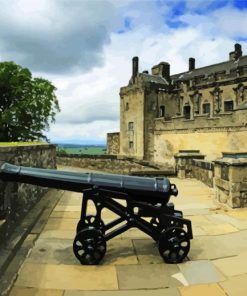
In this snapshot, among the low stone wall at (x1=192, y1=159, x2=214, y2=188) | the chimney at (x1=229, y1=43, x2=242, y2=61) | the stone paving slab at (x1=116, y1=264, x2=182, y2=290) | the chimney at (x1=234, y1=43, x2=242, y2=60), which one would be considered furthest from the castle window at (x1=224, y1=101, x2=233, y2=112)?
the stone paving slab at (x1=116, y1=264, x2=182, y2=290)

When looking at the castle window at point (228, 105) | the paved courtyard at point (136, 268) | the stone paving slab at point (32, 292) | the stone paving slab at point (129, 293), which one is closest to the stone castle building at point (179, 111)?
the castle window at point (228, 105)

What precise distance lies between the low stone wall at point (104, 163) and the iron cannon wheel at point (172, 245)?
50.7ft

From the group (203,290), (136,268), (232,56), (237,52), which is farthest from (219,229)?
(232,56)

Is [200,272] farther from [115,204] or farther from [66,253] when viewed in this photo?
[66,253]

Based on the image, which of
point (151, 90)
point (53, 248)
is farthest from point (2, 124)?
point (53, 248)

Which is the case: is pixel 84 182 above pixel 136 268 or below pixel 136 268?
above

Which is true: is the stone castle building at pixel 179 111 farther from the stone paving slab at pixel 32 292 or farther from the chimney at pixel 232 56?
the stone paving slab at pixel 32 292

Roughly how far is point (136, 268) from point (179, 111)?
3691 centimetres

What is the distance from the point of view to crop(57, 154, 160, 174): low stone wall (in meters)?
22.5

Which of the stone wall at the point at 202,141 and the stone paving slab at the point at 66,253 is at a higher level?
the stone wall at the point at 202,141

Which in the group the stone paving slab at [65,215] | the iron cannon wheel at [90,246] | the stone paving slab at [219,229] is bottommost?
the stone paving slab at [219,229]

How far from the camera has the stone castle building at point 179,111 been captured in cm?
2873

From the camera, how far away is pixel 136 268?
15.6 ft

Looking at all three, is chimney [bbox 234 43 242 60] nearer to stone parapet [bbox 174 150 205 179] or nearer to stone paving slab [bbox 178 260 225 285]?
stone parapet [bbox 174 150 205 179]
